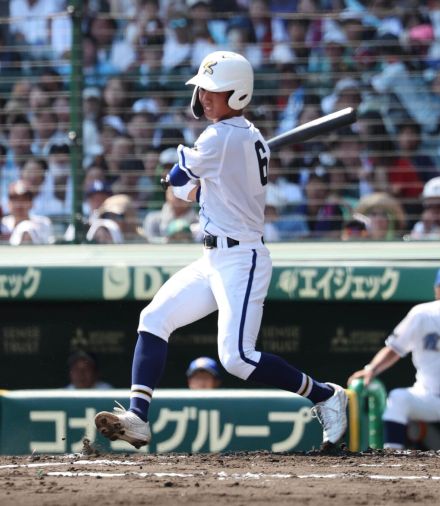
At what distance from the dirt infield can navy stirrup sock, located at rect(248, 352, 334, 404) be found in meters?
0.31

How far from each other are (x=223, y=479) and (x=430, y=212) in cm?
383

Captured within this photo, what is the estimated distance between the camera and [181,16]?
8484 mm

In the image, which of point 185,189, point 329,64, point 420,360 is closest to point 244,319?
point 185,189

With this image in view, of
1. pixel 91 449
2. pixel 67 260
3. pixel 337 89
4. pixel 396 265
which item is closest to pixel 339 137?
pixel 337 89

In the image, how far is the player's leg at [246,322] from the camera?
16.8 feet

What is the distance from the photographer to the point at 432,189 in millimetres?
7945

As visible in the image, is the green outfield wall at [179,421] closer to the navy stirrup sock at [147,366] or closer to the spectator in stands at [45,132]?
the navy stirrup sock at [147,366]

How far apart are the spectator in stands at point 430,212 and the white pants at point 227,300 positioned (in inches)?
114

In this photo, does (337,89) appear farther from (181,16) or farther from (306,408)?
(306,408)

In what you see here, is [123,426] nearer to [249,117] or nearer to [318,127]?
[318,127]

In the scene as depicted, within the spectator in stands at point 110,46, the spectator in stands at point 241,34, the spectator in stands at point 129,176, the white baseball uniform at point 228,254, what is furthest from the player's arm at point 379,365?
the spectator in stands at point 110,46

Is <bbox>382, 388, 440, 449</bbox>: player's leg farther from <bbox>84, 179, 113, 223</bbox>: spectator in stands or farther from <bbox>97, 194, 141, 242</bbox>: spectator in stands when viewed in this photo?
<bbox>84, 179, 113, 223</bbox>: spectator in stands

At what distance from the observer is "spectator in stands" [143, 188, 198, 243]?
26.6ft

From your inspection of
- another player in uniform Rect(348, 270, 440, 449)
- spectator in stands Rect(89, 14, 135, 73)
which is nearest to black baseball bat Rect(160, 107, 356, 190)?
another player in uniform Rect(348, 270, 440, 449)
